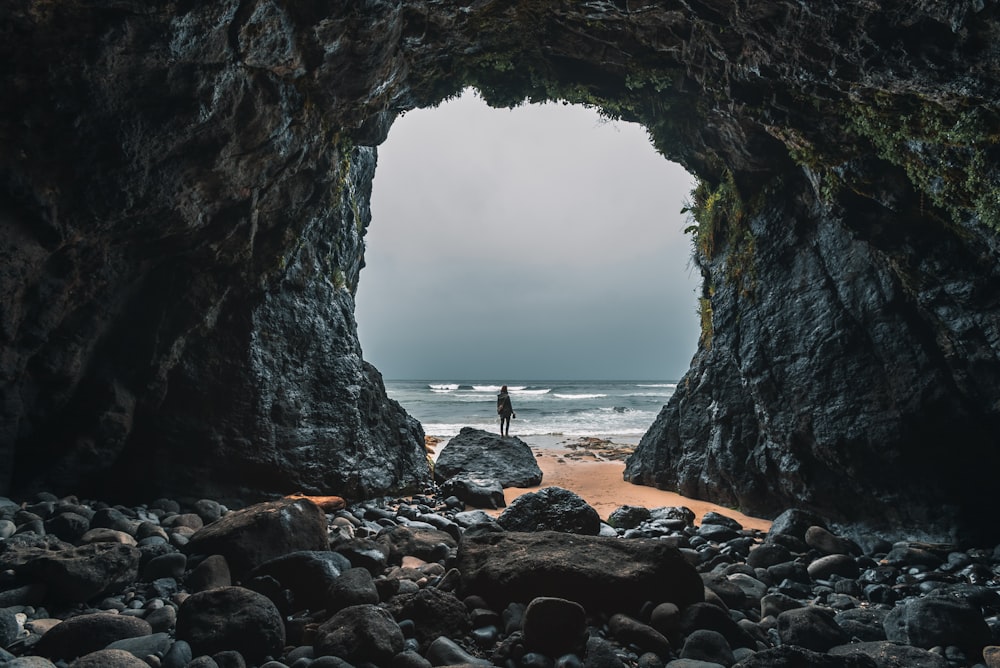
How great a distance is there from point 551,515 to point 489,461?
201 inches

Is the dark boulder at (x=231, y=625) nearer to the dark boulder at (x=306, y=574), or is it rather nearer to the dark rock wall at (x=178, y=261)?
the dark boulder at (x=306, y=574)

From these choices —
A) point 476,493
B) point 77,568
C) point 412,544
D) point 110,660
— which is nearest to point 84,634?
point 110,660

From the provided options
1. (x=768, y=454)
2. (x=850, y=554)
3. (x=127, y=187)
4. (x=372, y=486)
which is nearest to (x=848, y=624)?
(x=850, y=554)

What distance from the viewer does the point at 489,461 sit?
1088cm

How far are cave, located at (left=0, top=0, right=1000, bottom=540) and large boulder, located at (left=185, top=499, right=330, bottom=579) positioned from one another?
95.8 inches

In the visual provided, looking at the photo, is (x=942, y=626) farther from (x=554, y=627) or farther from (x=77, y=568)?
(x=77, y=568)

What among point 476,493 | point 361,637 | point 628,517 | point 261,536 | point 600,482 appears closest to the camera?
point 361,637

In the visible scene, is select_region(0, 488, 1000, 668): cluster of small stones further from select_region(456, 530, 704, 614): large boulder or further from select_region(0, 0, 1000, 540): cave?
select_region(0, 0, 1000, 540): cave

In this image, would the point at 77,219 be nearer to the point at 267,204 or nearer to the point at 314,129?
the point at 267,204

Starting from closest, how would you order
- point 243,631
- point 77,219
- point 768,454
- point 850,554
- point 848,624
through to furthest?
point 243,631 → point 848,624 → point 77,219 → point 850,554 → point 768,454

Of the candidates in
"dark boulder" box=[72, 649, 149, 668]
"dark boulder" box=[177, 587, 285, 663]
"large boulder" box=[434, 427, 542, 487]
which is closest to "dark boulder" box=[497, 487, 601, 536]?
"dark boulder" box=[177, 587, 285, 663]

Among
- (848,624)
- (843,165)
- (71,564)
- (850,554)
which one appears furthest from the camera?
(843,165)

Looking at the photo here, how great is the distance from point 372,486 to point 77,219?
5263mm

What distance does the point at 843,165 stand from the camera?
637 centimetres
